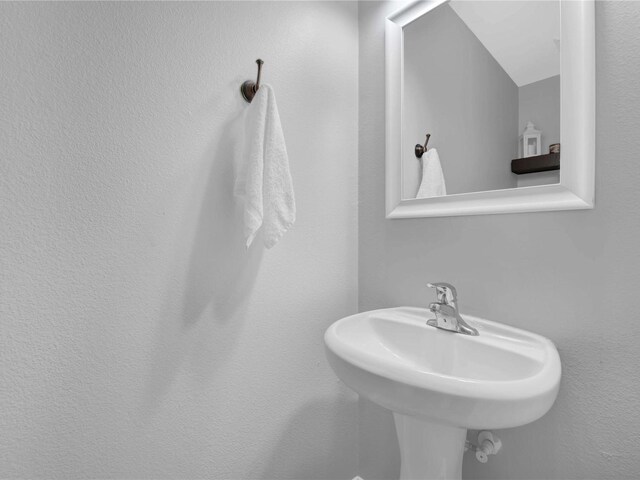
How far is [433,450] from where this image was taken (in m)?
0.80

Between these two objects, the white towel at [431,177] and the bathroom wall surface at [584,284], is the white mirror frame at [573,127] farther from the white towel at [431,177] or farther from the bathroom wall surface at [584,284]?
the white towel at [431,177]

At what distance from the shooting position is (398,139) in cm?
115

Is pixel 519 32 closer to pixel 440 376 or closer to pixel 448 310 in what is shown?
pixel 448 310

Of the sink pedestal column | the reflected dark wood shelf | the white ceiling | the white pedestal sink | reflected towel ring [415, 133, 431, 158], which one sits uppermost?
the white ceiling

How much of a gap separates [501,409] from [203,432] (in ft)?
2.62

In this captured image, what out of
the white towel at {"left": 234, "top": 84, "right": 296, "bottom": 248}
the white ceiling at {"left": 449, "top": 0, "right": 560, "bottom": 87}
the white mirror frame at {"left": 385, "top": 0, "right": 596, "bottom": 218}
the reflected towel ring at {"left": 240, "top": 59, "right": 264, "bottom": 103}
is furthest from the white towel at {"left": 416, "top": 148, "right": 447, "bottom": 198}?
the reflected towel ring at {"left": 240, "top": 59, "right": 264, "bottom": 103}

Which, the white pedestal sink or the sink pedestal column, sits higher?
the white pedestal sink

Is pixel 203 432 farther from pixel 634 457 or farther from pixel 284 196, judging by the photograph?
pixel 634 457

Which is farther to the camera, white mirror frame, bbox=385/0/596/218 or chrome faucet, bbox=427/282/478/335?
chrome faucet, bbox=427/282/478/335

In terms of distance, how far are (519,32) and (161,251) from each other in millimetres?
1162

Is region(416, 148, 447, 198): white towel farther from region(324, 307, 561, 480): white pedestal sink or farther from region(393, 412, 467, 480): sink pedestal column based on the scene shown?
region(393, 412, 467, 480): sink pedestal column

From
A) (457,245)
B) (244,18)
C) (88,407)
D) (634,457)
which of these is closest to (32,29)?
(244,18)

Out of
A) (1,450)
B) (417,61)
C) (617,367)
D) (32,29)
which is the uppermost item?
(417,61)

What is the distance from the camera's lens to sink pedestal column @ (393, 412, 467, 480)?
0.79 meters
